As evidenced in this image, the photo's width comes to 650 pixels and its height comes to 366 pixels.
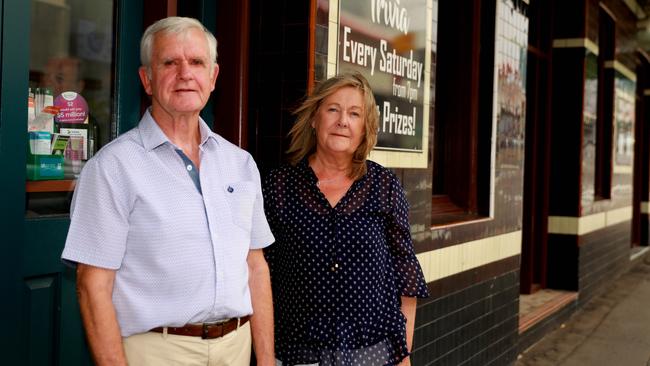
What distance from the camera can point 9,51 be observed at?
2254 millimetres

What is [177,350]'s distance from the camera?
1.89 meters

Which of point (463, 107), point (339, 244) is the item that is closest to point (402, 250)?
point (339, 244)

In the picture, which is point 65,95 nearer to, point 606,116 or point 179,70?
point 179,70

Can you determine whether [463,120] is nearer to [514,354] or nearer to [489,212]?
[489,212]

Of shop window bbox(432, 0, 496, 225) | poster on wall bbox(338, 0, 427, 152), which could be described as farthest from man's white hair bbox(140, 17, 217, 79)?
shop window bbox(432, 0, 496, 225)

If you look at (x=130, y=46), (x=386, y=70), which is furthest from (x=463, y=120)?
(x=130, y=46)

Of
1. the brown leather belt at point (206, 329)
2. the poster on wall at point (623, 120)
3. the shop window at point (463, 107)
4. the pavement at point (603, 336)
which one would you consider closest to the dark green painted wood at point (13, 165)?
the brown leather belt at point (206, 329)

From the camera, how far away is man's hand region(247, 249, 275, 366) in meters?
2.19

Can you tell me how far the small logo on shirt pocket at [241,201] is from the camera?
201 centimetres

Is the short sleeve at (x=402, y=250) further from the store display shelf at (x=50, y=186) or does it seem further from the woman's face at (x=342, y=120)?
the store display shelf at (x=50, y=186)

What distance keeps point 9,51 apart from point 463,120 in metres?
3.26

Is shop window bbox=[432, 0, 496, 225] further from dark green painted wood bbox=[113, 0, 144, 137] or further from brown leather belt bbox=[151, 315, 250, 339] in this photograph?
brown leather belt bbox=[151, 315, 250, 339]

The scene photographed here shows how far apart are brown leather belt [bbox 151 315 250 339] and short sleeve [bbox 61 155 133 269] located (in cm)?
26

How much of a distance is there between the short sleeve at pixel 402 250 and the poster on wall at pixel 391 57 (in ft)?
2.76
